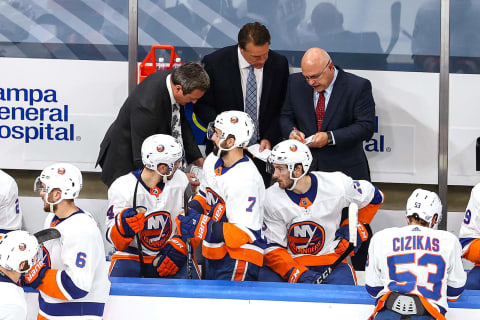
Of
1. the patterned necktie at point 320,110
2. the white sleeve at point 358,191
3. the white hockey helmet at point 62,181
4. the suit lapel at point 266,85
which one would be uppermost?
the suit lapel at point 266,85

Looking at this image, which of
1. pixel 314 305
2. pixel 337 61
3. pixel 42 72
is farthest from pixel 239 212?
pixel 42 72

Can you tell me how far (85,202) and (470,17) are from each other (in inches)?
103

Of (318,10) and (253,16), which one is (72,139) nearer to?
(253,16)

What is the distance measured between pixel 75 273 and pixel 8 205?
141 cm

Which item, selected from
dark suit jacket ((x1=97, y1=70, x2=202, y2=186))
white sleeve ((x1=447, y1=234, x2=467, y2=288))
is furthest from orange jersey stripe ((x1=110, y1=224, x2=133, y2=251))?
white sleeve ((x1=447, y1=234, x2=467, y2=288))

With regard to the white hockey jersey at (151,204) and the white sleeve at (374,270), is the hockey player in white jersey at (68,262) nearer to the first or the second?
the white hockey jersey at (151,204)

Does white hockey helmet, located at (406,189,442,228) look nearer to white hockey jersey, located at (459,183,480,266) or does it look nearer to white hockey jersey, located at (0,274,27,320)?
white hockey jersey, located at (459,183,480,266)

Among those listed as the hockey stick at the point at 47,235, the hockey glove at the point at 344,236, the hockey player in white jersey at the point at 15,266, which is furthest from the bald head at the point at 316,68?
the hockey player in white jersey at the point at 15,266

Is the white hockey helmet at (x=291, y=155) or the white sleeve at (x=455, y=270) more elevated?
the white hockey helmet at (x=291, y=155)

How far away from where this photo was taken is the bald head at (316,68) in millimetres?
4059

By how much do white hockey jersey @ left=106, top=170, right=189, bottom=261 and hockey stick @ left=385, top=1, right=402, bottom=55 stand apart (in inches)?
67.6

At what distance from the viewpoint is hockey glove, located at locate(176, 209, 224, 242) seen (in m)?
3.31

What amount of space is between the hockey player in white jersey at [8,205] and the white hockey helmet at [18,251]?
4.54 feet

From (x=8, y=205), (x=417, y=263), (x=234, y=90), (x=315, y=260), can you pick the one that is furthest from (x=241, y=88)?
(x=417, y=263)
